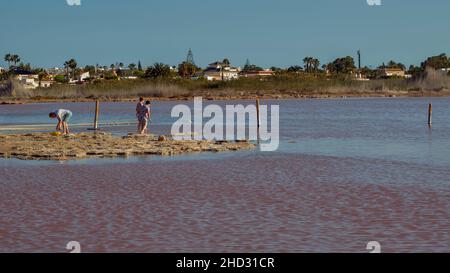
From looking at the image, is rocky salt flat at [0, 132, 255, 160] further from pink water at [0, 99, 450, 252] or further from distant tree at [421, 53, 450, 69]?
→ distant tree at [421, 53, 450, 69]

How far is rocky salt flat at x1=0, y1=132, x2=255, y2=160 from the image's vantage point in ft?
78.5

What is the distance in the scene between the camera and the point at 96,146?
2592 cm

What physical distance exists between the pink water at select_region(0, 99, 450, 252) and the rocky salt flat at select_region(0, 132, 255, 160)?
4.01 feet

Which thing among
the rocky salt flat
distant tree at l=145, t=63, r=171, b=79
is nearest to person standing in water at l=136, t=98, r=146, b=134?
the rocky salt flat

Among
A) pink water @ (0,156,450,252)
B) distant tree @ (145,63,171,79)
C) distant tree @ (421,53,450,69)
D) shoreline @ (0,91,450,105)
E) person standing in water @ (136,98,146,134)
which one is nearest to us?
pink water @ (0,156,450,252)

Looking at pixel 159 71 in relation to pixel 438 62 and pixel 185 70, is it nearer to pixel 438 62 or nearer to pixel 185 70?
pixel 185 70

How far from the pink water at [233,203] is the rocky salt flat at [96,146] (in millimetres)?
1221

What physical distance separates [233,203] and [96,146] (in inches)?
476

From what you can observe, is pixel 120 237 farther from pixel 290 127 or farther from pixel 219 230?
pixel 290 127

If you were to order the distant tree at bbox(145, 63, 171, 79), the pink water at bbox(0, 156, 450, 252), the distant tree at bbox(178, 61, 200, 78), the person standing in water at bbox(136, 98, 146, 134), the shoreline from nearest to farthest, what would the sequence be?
the pink water at bbox(0, 156, 450, 252)
the person standing in water at bbox(136, 98, 146, 134)
the shoreline
the distant tree at bbox(145, 63, 171, 79)
the distant tree at bbox(178, 61, 200, 78)

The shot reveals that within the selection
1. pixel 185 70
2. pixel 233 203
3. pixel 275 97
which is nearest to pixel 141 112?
pixel 233 203
